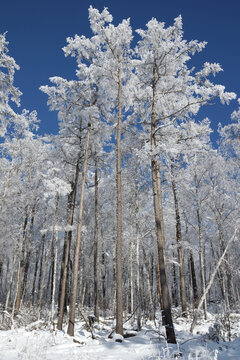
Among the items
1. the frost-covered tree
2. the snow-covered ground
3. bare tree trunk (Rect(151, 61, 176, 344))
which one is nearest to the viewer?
the snow-covered ground

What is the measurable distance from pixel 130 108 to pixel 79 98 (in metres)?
3.50

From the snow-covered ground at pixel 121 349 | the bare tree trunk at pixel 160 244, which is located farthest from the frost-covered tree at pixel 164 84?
the snow-covered ground at pixel 121 349

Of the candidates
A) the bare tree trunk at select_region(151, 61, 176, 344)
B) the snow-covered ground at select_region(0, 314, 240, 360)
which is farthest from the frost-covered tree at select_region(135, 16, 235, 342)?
the snow-covered ground at select_region(0, 314, 240, 360)

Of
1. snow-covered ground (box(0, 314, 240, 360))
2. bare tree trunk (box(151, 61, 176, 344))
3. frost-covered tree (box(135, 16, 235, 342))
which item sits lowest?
snow-covered ground (box(0, 314, 240, 360))

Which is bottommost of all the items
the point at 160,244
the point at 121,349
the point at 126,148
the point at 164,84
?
the point at 121,349

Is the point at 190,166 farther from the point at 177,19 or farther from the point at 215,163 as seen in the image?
the point at 177,19

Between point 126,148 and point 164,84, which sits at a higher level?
point 164,84

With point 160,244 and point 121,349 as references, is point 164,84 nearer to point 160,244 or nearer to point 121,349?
point 160,244

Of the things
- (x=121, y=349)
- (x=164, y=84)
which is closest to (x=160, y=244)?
(x=121, y=349)

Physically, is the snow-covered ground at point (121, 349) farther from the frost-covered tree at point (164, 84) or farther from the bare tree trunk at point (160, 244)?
the frost-covered tree at point (164, 84)

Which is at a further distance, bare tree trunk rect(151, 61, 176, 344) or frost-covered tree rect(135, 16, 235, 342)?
frost-covered tree rect(135, 16, 235, 342)

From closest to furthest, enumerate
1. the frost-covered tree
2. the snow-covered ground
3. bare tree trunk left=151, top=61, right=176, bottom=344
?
1. the snow-covered ground
2. bare tree trunk left=151, top=61, right=176, bottom=344
3. the frost-covered tree

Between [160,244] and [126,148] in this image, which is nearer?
[160,244]

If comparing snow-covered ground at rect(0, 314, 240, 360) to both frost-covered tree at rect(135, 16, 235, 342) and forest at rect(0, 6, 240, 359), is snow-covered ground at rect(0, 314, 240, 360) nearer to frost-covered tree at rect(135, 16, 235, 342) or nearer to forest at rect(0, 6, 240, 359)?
forest at rect(0, 6, 240, 359)
